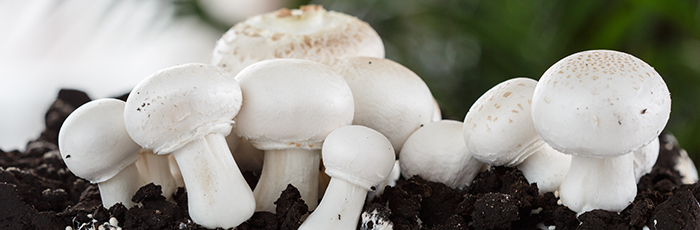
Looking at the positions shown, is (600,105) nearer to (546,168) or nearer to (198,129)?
(546,168)

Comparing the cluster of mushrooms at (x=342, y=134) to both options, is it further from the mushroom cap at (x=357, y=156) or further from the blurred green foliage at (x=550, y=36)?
the blurred green foliage at (x=550, y=36)

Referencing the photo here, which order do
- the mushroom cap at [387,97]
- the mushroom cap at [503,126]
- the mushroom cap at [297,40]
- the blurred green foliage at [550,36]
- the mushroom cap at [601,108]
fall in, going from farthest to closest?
1. the blurred green foliage at [550,36]
2. the mushroom cap at [297,40]
3. the mushroom cap at [387,97]
4. the mushroom cap at [503,126]
5. the mushroom cap at [601,108]

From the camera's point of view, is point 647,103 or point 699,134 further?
point 699,134

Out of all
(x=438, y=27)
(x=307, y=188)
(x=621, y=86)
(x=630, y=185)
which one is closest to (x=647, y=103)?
(x=621, y=86)

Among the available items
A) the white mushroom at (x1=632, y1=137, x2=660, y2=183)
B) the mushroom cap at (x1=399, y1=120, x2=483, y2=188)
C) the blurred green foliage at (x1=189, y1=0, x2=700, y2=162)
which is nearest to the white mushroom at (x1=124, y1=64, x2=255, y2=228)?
the mushroom cap at (x1=399, y1=120, x2=483, y2=188)

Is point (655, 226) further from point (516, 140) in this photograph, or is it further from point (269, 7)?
point (269, 7)

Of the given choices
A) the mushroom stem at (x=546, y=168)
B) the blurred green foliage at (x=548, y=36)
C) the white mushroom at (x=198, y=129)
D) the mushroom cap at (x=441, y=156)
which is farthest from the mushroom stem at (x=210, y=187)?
the blurred green foliage at (x=548, y=36)

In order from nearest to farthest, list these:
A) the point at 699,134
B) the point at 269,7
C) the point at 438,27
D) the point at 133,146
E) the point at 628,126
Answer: the point at 628,126 < the point at 133,146 < the point at 699,134 < the point at 438,27 < the point at 269,7
